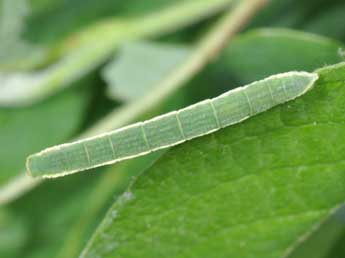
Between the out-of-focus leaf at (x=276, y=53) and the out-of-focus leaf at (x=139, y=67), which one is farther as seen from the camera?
the out-of-focus leaf at (x=139, y=67)

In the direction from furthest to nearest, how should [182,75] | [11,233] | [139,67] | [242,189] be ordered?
[11,233] < [139,67] < [182,75] < [242,189]

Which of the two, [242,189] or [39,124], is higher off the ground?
[242,189]

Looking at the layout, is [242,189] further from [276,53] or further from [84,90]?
[84,90]

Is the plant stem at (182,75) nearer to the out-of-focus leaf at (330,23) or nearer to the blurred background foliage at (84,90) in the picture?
the blurred background foliage at (84,90)

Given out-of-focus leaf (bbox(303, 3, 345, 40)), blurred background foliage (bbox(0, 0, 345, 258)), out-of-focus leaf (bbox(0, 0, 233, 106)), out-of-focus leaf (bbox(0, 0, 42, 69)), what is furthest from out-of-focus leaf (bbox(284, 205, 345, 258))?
out-of-focus leaf (bbox(0, 0, 42, 69))

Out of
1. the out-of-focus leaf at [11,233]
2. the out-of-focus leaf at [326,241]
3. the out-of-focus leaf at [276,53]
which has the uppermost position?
the out-of-focus leaf at [276,53]

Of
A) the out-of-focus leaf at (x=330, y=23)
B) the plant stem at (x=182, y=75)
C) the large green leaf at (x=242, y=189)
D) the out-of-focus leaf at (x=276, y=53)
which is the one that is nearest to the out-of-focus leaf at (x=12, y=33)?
the plant stem at (x=182, y=75)

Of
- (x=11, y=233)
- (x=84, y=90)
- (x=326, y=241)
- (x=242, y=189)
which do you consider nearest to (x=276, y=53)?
(x=326, y=241)
